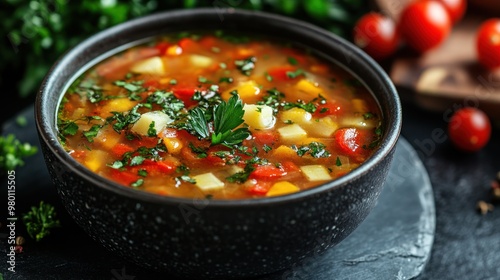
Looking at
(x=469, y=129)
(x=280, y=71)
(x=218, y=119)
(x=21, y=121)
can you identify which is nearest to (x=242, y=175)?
(x=218, y=119)

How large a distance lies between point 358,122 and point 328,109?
161 mm

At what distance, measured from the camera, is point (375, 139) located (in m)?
3.24

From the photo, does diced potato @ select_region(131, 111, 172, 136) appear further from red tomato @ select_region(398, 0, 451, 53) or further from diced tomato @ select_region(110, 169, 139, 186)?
red tomato @ select_region(398, 0, 451, 53)

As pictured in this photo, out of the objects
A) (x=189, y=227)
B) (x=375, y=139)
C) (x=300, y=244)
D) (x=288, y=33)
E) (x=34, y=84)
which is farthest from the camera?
(x=34, y=84)

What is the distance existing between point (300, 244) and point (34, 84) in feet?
8.35

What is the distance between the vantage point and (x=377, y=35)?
474cm

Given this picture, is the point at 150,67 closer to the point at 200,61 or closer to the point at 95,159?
the point at 200,61

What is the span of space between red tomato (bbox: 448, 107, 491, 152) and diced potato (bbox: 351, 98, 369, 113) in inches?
41.4

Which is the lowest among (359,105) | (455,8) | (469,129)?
(469,129)

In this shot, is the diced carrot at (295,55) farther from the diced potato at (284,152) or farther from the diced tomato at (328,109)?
the diced potato at (284,152)

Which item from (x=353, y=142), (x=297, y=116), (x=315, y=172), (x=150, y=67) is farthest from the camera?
(x=150, y=67)

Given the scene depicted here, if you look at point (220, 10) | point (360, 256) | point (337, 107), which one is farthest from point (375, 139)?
point (220, 10)

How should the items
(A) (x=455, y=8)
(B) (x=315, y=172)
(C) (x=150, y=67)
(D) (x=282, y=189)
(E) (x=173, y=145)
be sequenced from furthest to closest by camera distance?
(A) (x=455, y=8)
(C) (x=150, y=67)
(E) (x=173, y=145)
(B) (x=315, y=172)
(D) (x=282, y=189)

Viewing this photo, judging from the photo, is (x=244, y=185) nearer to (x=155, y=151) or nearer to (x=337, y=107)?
(x=155, y=151)
